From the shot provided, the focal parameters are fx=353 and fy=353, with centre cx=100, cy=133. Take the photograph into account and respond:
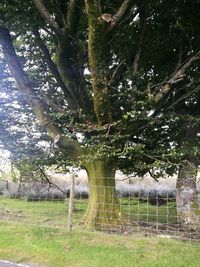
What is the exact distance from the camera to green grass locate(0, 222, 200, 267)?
6270 millimetres

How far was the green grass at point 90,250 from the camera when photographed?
6270 millimetres

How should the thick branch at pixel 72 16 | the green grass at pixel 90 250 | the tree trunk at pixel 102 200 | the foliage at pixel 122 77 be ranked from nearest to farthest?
1. the green grass at pixel 90 250
2. the thick branch at pixel 72 16
3. the foliage at pixel 122 77
4. the tree trunk at pixel 102 200

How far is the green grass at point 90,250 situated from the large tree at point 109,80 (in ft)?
5.51

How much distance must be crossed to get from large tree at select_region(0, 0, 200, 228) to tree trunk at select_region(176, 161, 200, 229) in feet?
3.50

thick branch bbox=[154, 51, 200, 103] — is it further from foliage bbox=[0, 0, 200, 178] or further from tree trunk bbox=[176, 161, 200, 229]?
tree trunk bbox=[176, 161, 200, 229]

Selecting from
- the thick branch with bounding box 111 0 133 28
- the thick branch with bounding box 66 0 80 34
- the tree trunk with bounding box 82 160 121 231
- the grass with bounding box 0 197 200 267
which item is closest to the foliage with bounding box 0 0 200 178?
the thick branch with bounding box 66 0 80 34

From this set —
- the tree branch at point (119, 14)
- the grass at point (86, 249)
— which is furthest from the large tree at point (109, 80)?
the grass at point (86, 249)

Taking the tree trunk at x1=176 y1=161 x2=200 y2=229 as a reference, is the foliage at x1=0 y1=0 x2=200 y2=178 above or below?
above

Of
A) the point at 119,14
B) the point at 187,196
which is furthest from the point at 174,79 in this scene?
the point at 187,196

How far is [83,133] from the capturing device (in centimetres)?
1104

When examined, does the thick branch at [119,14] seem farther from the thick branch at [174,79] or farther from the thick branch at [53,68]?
the thick branch at [53,68]

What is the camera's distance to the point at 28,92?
424 inches

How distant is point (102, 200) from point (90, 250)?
9.55 ft

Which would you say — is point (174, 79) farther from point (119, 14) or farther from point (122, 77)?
point (119, 14)
